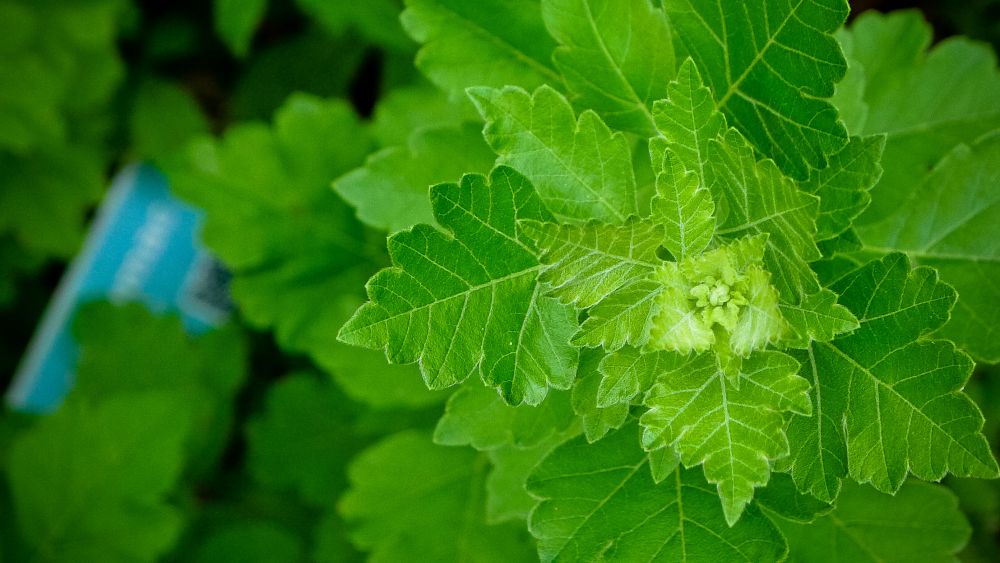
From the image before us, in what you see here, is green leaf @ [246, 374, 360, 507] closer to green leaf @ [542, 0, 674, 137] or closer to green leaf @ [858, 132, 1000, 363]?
green leaf @ [542, 0, 674, 137]

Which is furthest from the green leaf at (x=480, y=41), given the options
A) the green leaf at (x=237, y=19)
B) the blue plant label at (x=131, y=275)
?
the blue plant label at (x=131, y=275)

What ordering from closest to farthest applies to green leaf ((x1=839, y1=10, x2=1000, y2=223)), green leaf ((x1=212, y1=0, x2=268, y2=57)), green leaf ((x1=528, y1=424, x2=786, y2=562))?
green leaf ((x1=528, y1=424, x2=786, y2=562)), green leaf ((x1=839, y1=10, x2=1000, y2=223)), green leaf ((x1=212, y1=0, x2=268, y2=57))

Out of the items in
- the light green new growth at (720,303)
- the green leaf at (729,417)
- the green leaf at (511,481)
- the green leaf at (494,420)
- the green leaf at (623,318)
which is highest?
the light green new growth at (720,303)

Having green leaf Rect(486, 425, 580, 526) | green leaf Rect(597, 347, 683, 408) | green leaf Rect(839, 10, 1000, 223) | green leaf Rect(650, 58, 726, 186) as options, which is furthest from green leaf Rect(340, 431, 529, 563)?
green leaf Rect(839, 10, 1000, 223)

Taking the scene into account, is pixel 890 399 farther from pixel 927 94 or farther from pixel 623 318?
pixel 927 94

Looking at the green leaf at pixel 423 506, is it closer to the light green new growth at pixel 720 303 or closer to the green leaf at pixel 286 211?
the green leaf at pixel 286 211

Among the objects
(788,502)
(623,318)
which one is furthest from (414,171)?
(788,502)
